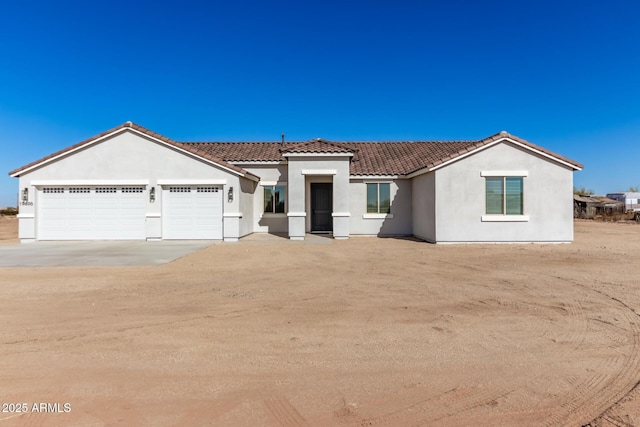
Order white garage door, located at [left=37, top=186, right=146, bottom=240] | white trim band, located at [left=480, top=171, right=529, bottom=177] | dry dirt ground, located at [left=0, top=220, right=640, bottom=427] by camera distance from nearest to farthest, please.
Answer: dry dirt ground, located at [left=0, top=220, right=640, bottom=427] → white trim band, located at [left=480, top=171, right=529, bottom=177] → white garage door, located at [left=37, top=186, right=146, bottom=240]

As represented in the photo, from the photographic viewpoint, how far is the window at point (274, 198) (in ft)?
65.7

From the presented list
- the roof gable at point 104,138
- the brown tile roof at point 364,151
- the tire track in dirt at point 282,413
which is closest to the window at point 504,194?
the brown tile roof at point 364,151

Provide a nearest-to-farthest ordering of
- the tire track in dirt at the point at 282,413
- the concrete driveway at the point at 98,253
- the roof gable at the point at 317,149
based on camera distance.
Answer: the tire track in dirt at the point at 282,413 < the concrete driveway at the point at 98,253 < the roof gable at the point at 317,149

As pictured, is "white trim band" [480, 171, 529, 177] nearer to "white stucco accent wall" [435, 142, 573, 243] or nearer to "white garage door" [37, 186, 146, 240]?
"white stucco accent wall" [435, 142, 573, 243]

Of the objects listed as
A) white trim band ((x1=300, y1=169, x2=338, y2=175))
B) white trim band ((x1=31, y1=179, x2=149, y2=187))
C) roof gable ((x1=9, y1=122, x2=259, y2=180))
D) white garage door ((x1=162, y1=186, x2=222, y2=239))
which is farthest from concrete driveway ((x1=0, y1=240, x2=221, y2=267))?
white trim band ((x1=300, y1=169, x2=338, y2=175))

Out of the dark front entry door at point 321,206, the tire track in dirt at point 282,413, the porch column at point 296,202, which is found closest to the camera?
the tire track in dirt at point 282,413

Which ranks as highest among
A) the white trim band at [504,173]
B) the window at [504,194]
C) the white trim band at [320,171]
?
the white trim band at [320,171]

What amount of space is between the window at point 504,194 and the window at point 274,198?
10.3 metres

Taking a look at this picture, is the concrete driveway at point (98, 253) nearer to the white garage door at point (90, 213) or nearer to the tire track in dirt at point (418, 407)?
the white garage door at point (90, 213)

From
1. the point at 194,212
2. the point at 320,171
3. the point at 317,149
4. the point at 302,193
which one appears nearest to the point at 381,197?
the point at 320,171

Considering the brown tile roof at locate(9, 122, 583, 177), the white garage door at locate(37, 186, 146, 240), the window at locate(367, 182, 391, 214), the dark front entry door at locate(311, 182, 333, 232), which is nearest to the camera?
the brown tile roof at locate(9, 122, 583, 177)

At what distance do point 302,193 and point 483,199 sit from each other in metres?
7.72

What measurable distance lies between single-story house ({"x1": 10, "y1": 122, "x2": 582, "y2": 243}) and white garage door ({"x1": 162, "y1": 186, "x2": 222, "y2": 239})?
45 millimetres

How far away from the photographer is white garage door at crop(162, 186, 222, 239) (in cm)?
1645
